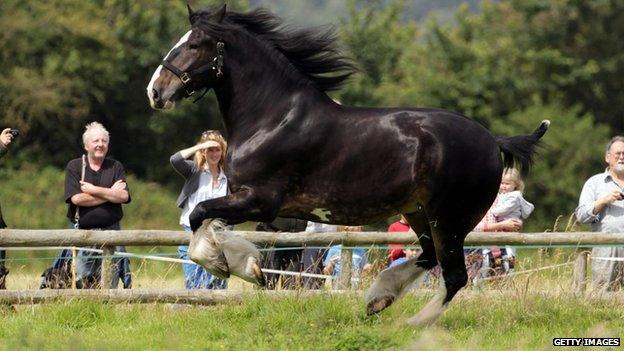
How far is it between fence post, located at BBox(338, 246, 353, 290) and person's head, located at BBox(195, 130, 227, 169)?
5.11ft

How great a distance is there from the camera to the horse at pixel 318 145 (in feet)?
27.1

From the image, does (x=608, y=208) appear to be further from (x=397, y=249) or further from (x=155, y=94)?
(x=155, y=94)

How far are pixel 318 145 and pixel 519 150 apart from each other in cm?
178

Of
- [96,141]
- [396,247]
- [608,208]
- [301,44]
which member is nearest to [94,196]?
[96,141]

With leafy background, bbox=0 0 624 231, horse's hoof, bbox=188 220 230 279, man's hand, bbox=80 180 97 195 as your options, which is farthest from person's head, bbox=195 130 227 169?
leafy background, bbox=0 0 624 231

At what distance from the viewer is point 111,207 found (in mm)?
10305

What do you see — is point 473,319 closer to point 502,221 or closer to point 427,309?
point 427,309

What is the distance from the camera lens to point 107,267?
9367mm

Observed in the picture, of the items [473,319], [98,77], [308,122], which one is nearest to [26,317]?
[308,122]

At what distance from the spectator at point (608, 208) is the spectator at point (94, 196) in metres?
4.31

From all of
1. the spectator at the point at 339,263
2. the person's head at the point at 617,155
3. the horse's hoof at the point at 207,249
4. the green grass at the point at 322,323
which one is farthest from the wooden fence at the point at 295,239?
the horse's hoof at the point at 207,249

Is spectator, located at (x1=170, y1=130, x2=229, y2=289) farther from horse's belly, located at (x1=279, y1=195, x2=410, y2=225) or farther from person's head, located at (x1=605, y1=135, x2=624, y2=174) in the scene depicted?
person's head, located at (x1=605, y1=135, x2=624, y2=174)

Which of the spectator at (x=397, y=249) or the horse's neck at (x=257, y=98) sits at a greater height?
the horse's neck at (x=257, y=98)

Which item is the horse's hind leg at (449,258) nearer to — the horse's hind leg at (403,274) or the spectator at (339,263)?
the horse's hind leg at (403,274)
